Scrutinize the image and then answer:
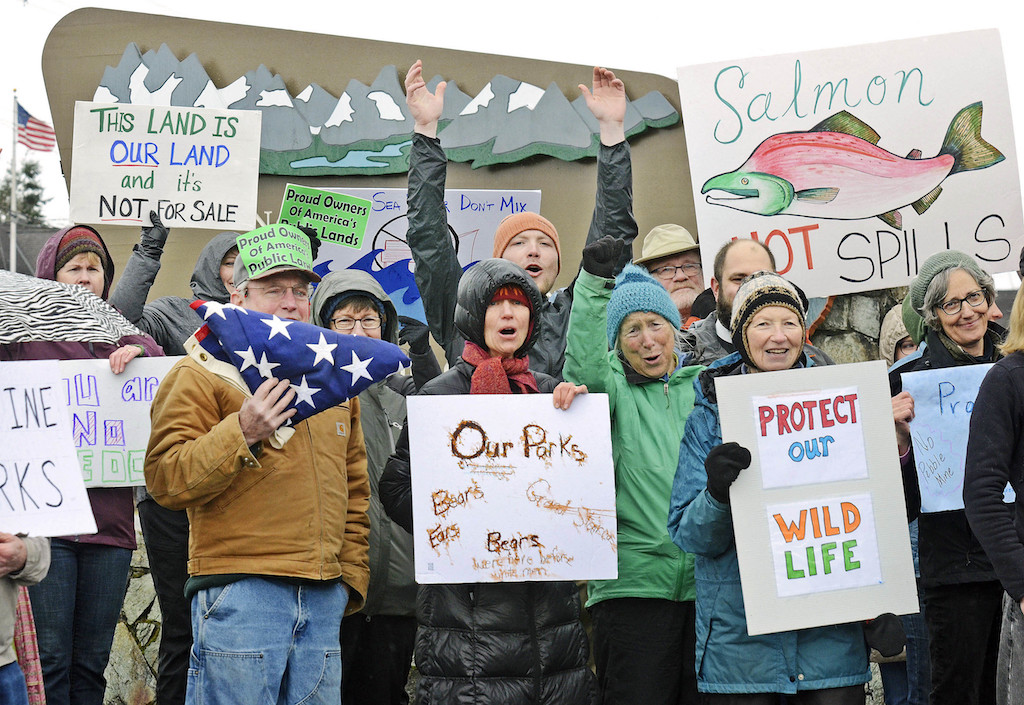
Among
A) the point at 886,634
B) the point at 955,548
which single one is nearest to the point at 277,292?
the point at 886,634

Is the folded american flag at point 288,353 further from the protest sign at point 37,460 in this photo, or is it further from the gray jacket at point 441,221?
the gray jacket at point 441,221

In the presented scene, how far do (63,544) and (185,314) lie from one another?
140cm

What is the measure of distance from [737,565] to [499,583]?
77 cm

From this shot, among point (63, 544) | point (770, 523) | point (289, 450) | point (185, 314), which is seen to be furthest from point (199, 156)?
point (770, 523)

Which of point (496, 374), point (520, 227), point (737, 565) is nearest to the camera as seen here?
point (737, 565)

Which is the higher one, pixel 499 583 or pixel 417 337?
pixel 417 337

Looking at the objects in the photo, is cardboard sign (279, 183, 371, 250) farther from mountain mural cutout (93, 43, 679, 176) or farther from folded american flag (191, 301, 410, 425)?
folded american flag (191, 301, 410, 425)

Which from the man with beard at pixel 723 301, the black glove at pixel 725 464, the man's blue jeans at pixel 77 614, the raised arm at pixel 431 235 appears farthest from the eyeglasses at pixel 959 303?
the man's blue jeans at pixel 77 614

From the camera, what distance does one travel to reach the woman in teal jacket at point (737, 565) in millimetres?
3164

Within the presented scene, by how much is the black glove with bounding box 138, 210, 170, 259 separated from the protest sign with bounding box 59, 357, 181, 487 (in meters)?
0.99

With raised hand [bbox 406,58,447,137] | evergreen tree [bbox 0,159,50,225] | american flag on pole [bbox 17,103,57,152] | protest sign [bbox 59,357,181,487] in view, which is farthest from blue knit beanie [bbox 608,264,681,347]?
evergreen tree [bbox 0,159,50,225]

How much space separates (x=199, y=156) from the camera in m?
5.91

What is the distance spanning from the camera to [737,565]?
329cm

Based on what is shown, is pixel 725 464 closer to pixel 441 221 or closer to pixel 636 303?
pixel 636 303
